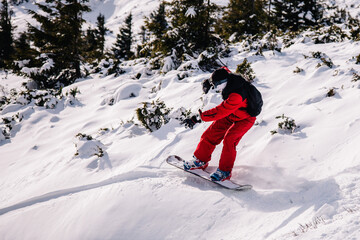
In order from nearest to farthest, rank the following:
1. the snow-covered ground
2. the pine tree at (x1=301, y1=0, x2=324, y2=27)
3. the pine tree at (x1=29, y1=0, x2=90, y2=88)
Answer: the snow-covered ground, the pine tree at (x1=29, y1=0, x2=90, y2=88), the pine tree at (x1=301, y1=0, x2=324, y2=27)

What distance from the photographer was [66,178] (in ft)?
13.2

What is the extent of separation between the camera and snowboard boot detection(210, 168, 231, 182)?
3.24m

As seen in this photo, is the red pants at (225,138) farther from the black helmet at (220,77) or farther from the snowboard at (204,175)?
the black helmet at (220,77)

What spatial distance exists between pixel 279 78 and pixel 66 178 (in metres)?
5.77

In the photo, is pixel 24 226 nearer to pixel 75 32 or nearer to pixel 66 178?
pixel 66 178

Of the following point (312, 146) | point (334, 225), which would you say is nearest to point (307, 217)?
point (334, 225)

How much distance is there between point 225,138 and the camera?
11.0 feet

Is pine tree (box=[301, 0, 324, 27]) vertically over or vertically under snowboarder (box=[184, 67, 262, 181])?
over

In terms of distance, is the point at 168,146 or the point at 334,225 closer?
the point at 334,225

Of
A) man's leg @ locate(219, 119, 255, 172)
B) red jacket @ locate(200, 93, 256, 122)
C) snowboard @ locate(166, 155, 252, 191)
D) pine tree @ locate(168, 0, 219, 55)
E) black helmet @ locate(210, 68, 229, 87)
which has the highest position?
Answer: pine tree @ locate(168, 0, 219, 55)

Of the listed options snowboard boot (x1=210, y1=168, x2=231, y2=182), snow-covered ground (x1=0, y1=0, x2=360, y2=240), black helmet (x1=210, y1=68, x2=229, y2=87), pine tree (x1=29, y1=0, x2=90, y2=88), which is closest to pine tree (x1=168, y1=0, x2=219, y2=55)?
snow-covered ground (x1=0, y1=0, x2=360, y2=240)

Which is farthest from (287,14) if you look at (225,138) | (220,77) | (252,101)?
(225,138)

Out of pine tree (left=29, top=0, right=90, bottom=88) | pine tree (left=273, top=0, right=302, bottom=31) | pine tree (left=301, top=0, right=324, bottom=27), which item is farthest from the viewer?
pine tree (left=273, top=0, right=302, bottom=31)

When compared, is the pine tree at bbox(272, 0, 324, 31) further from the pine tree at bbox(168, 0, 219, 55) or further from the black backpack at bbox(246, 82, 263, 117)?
the black backpack at bbox(246, 82, 263, 117)
